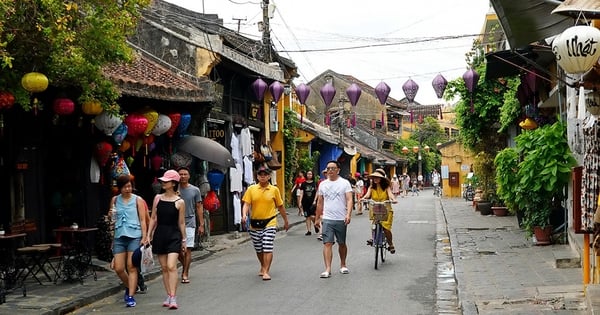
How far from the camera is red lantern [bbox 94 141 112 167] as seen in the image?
13594 mm

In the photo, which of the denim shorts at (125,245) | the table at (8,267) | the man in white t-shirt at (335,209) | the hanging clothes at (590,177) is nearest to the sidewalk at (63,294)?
the table at (8,267)

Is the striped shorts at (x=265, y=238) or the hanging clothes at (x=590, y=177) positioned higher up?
the hanging clothes at (x=590, y=177)

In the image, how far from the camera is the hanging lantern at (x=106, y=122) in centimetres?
1306

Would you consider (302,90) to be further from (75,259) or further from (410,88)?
(75,259)

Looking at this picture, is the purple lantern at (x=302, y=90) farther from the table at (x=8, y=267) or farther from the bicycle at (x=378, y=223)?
the table at (x=8, y=267)

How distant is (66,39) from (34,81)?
2.94 feet

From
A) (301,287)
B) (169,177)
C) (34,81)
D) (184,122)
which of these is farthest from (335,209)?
(184,122)

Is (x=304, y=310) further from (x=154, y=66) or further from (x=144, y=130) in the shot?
(x=154, y=66)

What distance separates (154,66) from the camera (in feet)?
57.2

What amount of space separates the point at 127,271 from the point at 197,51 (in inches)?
400

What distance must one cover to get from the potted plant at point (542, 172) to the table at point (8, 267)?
8.85 meters

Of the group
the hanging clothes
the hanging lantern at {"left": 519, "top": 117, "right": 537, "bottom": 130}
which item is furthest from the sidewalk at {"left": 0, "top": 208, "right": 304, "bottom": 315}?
the hanging lantern at {"left": 519, "top": 117, "right": 537, "bottom": 130}

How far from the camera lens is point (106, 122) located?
13086mm

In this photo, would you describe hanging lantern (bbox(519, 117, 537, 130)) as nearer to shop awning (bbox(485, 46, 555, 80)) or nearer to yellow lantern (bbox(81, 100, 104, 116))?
shop awning (bbox(485, 46, 555, 80))
